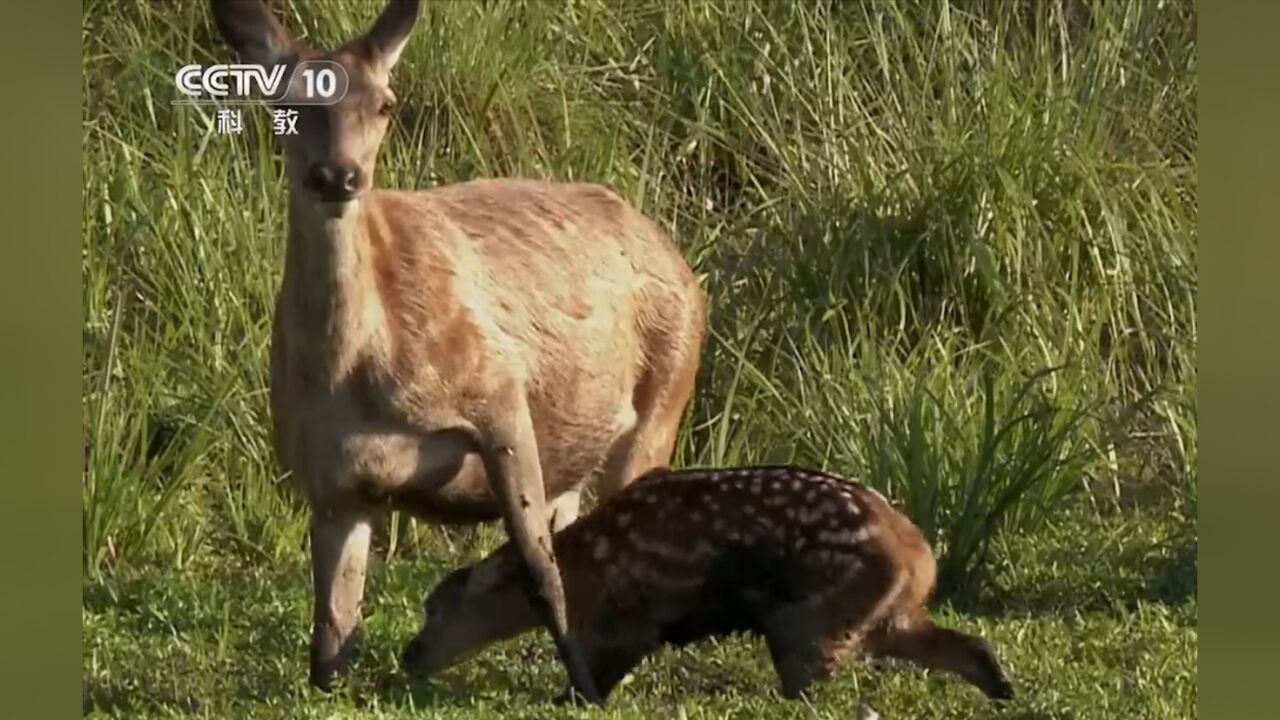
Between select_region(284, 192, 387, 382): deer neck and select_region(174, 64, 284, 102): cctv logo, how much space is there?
0.40 metres

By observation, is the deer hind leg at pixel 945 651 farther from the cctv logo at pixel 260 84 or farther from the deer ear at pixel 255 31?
the deer ear at pixel 255 31

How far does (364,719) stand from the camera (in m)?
7.03

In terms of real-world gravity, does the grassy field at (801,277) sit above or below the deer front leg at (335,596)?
above

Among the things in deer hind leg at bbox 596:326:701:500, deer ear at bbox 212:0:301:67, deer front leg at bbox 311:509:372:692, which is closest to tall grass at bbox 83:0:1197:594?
deer hind leg at bbox 596:326:701:500

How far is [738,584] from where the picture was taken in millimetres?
7234

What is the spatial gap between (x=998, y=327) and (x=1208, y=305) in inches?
26.6

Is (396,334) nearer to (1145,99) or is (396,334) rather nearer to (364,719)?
(364,719)

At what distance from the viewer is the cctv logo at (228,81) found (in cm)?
715

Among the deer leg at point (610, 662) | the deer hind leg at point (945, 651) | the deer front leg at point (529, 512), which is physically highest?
the deer front leg at point (529, 512)

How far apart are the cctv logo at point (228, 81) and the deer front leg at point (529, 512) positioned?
45.7 inches

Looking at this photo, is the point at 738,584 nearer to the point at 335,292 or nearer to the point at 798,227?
the point at 798,227

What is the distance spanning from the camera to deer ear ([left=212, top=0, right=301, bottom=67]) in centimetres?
713

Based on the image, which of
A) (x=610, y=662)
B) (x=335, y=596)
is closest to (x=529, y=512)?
(x=610, y=662)

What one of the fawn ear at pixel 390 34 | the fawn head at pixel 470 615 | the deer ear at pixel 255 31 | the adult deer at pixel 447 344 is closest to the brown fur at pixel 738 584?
the fawn head at pixel 470 615
